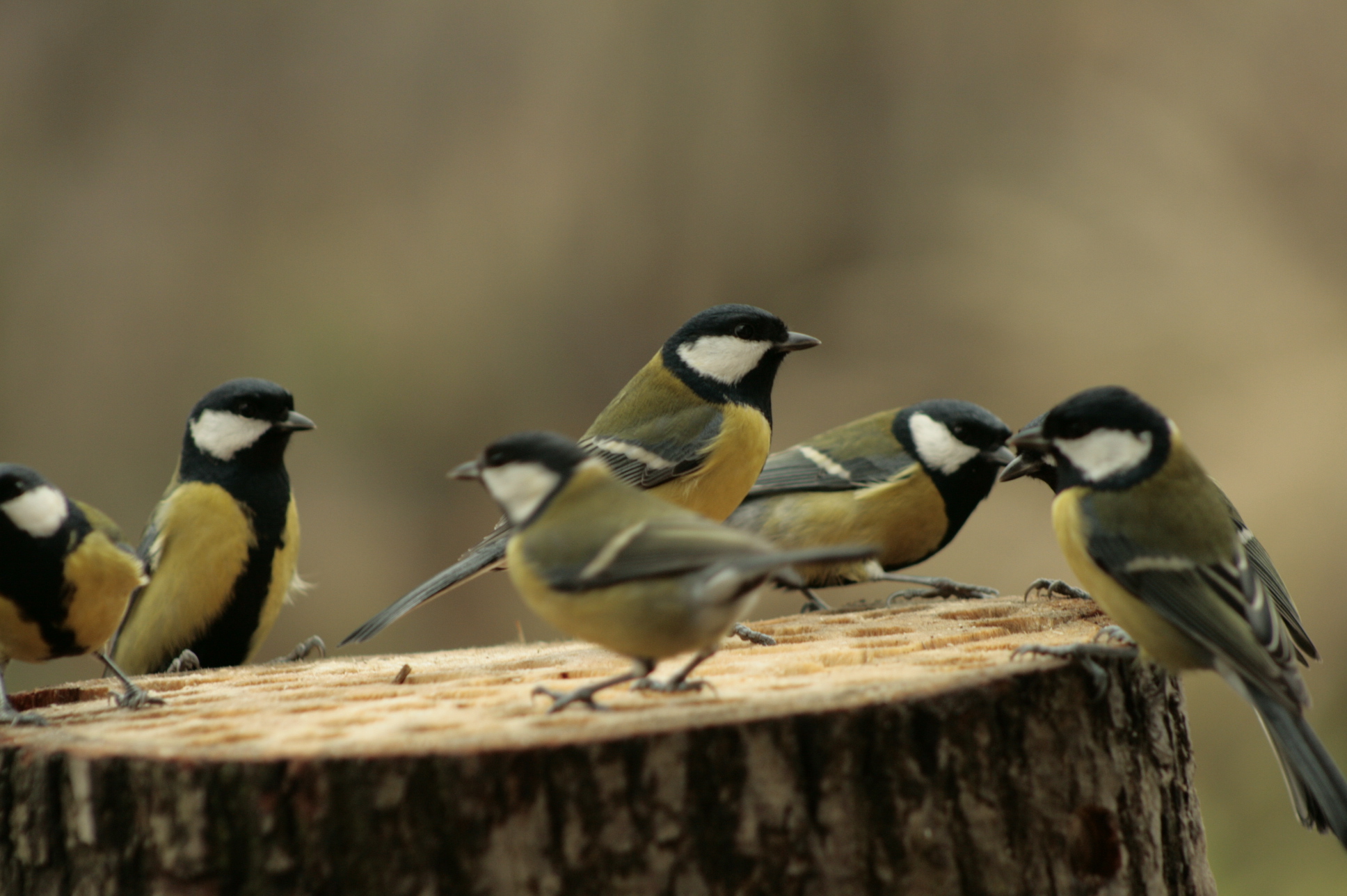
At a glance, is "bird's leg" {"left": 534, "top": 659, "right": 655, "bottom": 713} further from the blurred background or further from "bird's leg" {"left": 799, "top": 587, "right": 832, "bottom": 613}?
the blurred background

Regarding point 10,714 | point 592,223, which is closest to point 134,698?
point 10,714

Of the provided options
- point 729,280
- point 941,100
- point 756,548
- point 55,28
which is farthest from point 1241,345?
point 55,28

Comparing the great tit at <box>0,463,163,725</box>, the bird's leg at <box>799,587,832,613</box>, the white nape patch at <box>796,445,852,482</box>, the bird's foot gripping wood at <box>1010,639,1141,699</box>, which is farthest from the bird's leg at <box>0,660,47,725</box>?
the white nape patch at <box>796,445,852,482</box>

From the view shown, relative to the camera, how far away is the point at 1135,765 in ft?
5.62

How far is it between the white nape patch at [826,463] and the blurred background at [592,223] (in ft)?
8.11

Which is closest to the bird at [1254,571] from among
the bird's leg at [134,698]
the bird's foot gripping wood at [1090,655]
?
the bird's foot gripping wood at [1090,655]

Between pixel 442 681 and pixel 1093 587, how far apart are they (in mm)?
1161

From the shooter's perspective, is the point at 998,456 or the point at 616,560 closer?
the point at 616,560

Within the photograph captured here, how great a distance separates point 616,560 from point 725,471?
1.24 m

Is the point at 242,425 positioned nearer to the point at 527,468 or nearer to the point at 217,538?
the point at 217,538

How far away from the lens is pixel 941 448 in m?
3.34

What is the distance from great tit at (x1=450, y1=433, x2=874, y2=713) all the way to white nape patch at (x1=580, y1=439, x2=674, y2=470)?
3.11ft

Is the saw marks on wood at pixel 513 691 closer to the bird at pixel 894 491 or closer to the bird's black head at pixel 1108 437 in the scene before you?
the bird's black head at pixel 1108 437

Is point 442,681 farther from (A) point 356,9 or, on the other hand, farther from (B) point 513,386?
(A) point 356,9
